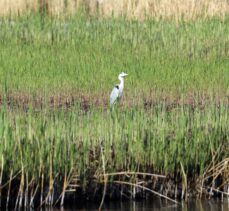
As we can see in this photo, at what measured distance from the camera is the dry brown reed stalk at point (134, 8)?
1758cm

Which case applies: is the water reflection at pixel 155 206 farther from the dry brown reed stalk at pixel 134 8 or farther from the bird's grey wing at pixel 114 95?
the dry brown reed stalk at pixel 134 8

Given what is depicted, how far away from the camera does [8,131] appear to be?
877cm

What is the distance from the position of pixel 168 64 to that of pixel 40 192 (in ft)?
21.7

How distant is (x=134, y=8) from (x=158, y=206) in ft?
30.1

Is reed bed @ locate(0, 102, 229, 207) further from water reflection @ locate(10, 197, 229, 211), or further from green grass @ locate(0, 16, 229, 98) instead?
green grass @ locate(0, 16, 229, 98)

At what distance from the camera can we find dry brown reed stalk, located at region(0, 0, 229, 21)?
57.7 ft

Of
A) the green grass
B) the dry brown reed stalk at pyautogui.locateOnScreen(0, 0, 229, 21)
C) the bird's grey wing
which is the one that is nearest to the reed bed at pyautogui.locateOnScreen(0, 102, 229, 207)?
the bird's grey wing

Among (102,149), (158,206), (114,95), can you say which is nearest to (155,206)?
Answer: (158,206)

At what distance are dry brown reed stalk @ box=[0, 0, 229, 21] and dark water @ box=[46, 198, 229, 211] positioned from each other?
828cm

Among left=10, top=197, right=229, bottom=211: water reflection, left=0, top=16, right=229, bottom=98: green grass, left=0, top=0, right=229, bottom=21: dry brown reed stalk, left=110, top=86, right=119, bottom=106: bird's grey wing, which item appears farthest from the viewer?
left=0, top=0, right=229, bottom=21: dry brown reed stalk

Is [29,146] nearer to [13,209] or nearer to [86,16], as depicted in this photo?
[13,209]

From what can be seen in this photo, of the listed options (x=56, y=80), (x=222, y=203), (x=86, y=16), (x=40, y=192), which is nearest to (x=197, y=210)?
(x=222, y=203)

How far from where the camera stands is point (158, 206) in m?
9.14

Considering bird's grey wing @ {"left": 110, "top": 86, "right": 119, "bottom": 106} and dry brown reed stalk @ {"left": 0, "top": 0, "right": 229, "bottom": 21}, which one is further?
dry brown reed stalk @ {"left": 0, "top": 0, "right": 229, "bottom": 21}
